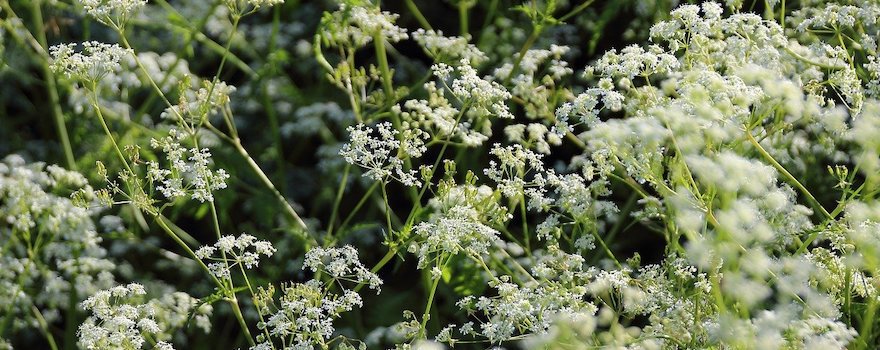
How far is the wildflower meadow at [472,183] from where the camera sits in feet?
8.60

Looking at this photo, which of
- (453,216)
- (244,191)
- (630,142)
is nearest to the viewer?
(630,142)

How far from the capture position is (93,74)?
3260mm

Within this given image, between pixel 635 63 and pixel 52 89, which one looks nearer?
pixel 635 63

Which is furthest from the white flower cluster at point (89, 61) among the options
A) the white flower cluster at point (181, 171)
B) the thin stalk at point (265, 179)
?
the thin stalk at point (265, 179)

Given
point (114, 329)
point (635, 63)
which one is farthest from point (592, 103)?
point (114, 329)

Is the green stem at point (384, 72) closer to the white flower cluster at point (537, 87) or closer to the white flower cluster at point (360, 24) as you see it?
the white flower cluster at point (360, 24)

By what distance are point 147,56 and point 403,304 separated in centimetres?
147

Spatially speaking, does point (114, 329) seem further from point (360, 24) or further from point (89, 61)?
point (360, 24)

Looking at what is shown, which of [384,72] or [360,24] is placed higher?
[360,24]

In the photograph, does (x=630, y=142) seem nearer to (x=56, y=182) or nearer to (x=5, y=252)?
(x=56, y=182)

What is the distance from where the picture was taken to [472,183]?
3141 mm

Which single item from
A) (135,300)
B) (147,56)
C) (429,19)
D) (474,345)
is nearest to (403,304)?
(474,345)

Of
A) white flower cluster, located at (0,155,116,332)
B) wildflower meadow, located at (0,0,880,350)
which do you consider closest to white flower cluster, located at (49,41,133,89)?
wildflower meadow, located at (0,0,880,350)

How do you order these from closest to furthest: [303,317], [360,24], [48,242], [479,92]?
[303,317]
[479,92]
[360,24]
[48,242]
